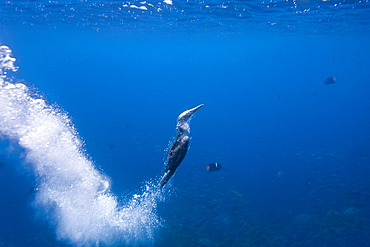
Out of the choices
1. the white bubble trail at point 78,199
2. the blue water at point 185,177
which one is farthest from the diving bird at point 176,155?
the white bubble trail at point 78,199

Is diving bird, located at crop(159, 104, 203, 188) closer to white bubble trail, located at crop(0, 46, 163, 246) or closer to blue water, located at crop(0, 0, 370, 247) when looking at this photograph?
blue water, located at crop(0, 0, 370, 247)

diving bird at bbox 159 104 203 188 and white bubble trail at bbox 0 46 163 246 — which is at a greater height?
diving bird at bbox 159 104 203 188

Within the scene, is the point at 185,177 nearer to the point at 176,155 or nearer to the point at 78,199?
the point at 78,199

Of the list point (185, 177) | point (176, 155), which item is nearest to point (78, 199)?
point (185, 177)

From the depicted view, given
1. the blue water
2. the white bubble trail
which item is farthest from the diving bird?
the white bubble trail

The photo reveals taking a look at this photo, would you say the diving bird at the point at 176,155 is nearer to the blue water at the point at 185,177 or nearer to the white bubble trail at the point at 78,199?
the blue water at the point at 185,177

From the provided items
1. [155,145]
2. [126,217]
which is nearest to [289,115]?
[155,145]

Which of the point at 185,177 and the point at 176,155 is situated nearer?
the point at 176,155

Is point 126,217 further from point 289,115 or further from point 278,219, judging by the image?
point 289,115

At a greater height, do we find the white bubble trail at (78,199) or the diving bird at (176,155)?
the diving bird at (176,155)

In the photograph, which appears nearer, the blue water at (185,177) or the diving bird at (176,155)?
the diving bird at (176,155)

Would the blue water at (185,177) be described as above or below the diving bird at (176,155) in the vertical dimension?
below

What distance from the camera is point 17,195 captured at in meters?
13.3

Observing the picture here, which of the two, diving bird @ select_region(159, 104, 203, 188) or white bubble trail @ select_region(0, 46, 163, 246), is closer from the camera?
diving bird @ select_region(159, 104, 203, 188)
